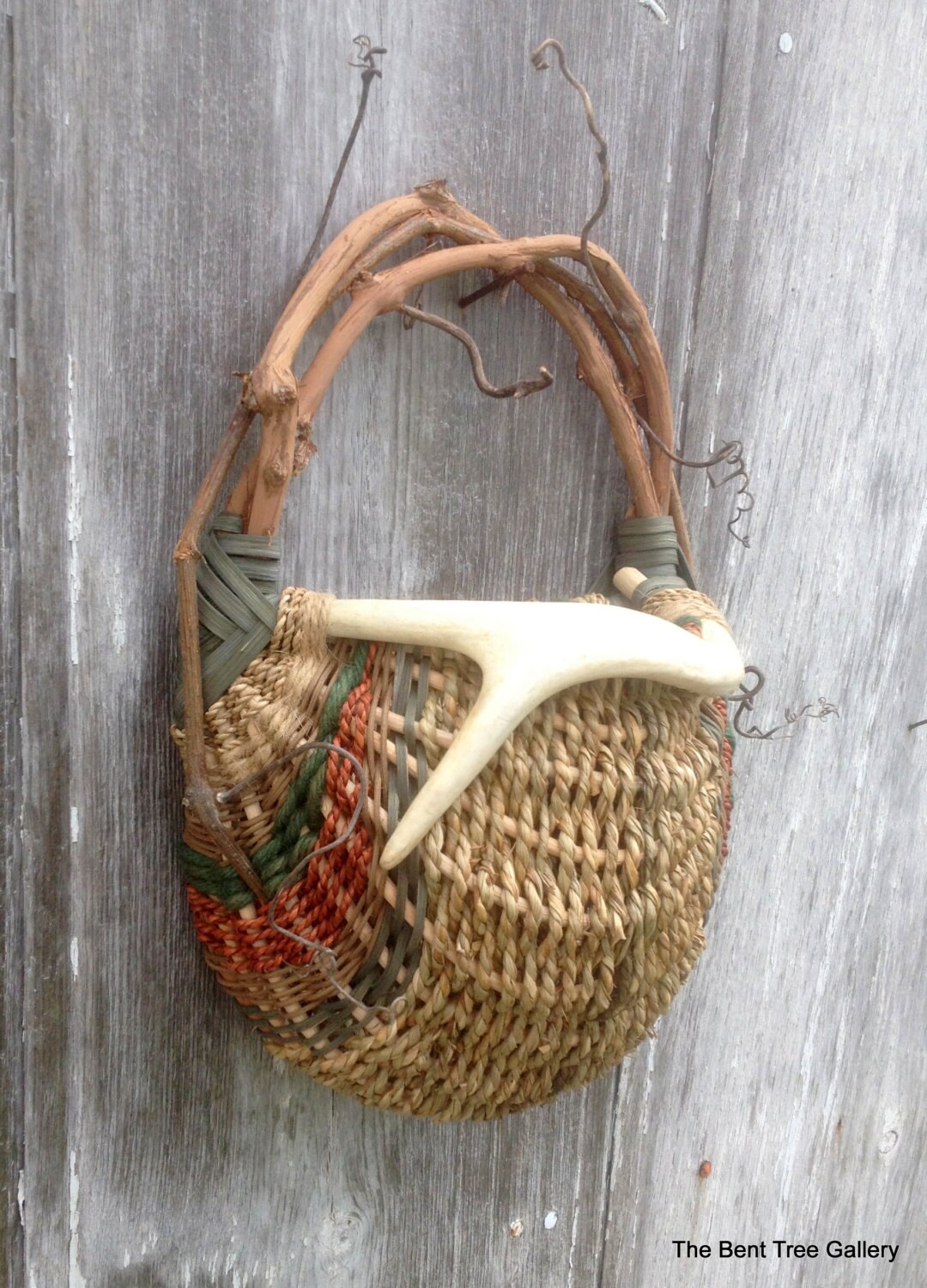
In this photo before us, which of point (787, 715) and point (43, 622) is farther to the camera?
point (787, 715)

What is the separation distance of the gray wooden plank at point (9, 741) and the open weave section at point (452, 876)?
0.08m

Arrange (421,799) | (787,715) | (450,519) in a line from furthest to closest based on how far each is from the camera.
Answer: (787,715) → (450,519) → (421,799)

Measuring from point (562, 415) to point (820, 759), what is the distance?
361mm

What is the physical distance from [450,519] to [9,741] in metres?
0.25

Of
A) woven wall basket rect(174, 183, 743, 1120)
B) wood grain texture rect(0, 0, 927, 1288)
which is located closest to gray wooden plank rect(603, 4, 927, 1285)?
wood grain texture rect(0, 0, 927, 1288)

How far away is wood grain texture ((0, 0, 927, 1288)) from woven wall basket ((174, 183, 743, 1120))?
46mm

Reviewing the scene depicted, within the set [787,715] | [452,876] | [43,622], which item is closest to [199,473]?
[43,622]

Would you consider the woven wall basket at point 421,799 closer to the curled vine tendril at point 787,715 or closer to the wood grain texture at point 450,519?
the wood grain texture at point 450,519

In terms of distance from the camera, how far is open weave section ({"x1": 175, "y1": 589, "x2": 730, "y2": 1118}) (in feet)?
1.29

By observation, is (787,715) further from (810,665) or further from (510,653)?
(510,653)

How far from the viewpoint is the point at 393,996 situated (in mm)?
415

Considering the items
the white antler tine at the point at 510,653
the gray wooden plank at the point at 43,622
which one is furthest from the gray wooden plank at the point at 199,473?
the white antler tine at the point at 510,653

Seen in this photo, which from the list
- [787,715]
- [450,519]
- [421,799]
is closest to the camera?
[421,799]

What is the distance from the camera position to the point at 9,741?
1.37 feet
